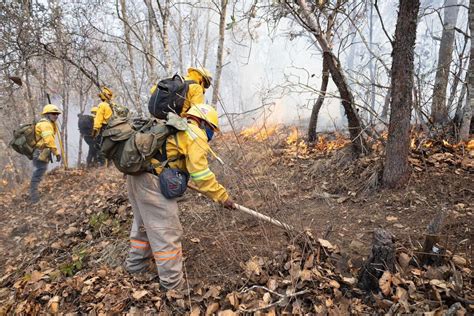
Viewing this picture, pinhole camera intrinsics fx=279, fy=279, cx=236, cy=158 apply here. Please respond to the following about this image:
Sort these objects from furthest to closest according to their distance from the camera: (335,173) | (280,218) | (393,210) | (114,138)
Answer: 1. (335,173)
2. (393,210)
3. (280,218)
4. (114,138)

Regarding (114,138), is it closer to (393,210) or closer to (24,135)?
(393,210)

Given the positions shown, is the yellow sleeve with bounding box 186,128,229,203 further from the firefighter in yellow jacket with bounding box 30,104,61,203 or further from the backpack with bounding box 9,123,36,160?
the backpack with bounding box 9,123,36,160

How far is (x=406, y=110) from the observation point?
3.46 m

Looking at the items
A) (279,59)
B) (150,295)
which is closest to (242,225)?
(150,295)

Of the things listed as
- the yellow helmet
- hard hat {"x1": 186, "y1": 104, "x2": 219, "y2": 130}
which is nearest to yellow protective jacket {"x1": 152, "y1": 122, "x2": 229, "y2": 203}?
hard hat {"x1": 186, "y1": 104, "x2": 219, "y2": 130}

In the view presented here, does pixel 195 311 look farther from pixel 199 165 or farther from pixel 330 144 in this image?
pixel 330 144

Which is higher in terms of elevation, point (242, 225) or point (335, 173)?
point (335, 173)

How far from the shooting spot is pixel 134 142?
8.03ft

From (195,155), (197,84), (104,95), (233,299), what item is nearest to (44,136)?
(104,95)

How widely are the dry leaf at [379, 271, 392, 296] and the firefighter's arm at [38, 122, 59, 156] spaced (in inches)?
257

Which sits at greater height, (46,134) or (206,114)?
(206,114)

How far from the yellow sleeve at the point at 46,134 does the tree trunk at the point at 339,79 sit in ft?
18.5

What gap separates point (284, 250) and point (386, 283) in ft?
3.12

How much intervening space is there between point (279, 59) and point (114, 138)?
5449cm
